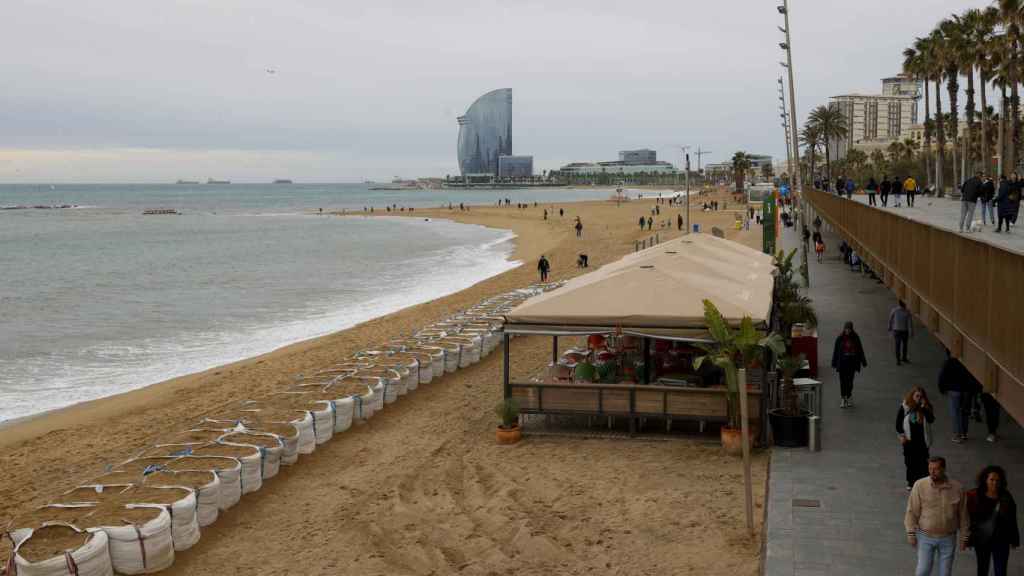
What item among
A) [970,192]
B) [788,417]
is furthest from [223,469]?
[970,192]

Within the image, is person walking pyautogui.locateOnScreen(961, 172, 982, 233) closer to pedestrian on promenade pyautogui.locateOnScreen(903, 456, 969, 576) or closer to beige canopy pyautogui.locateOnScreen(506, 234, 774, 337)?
beige canopy pyautogui.locateOnScreen(506, 234, 774, 337)

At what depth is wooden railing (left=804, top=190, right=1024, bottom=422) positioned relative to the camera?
7117 millimetres

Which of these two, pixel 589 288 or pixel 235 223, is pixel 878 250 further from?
pixel 235 223

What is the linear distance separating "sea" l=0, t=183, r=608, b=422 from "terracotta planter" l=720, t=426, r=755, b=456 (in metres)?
13.6

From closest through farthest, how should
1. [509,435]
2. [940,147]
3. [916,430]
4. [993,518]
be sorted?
[993,518] → [916,430] → [509,435] → [940,147]

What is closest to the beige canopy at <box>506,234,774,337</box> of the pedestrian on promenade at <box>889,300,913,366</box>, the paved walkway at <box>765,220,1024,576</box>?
the paved walkway at <box>765,220,1024,576</box>

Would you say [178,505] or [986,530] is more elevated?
[986,530]

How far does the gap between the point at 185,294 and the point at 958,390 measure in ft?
111

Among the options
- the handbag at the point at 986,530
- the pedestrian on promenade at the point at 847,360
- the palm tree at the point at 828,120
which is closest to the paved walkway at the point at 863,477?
the pedestrian on promenade at the point at 847,360

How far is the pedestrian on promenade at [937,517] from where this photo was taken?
6.54m

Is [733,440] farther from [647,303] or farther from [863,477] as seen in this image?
[647,303]

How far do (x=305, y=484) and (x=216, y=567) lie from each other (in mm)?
2478

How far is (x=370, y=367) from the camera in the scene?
54.3 feet

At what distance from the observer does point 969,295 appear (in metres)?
8.78
